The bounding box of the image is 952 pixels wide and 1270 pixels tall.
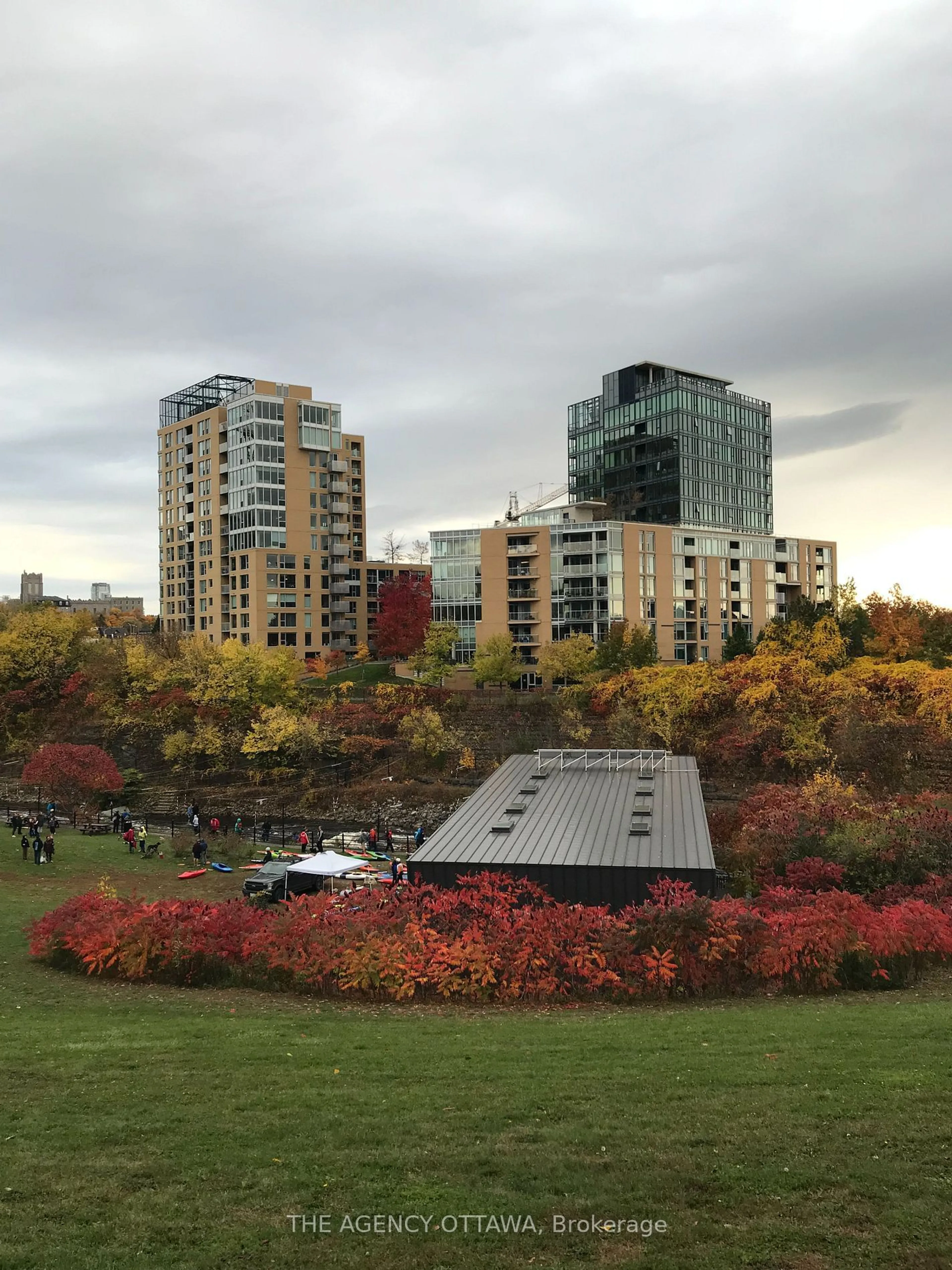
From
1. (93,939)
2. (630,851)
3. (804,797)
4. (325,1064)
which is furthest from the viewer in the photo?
(804,797)

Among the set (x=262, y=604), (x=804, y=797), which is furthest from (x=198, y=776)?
(x=804, y=797)

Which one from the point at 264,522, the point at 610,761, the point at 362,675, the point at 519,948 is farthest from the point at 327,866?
the point at 264,522

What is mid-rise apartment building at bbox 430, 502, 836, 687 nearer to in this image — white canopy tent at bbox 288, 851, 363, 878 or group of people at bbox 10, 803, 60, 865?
group of people at bbox 10, 803, 60, 865

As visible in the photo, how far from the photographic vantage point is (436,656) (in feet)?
267

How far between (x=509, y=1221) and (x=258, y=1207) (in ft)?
8.29

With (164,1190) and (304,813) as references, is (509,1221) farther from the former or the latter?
(304,813)

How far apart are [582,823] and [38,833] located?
22.2m

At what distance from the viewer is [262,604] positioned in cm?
9562

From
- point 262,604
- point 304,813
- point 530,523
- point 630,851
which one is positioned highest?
point 530,523

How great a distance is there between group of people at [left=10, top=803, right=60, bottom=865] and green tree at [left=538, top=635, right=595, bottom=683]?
38940mm

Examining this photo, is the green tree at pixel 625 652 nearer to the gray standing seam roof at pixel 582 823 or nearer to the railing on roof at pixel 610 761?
the railing on roof at pixel 610 761

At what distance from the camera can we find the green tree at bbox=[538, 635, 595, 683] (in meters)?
73.5

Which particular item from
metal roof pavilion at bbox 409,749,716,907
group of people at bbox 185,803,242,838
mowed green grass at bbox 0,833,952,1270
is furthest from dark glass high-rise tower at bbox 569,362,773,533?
mowed green grass at bbox 0,833,952,1270

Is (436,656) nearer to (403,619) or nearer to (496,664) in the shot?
(496,664)
